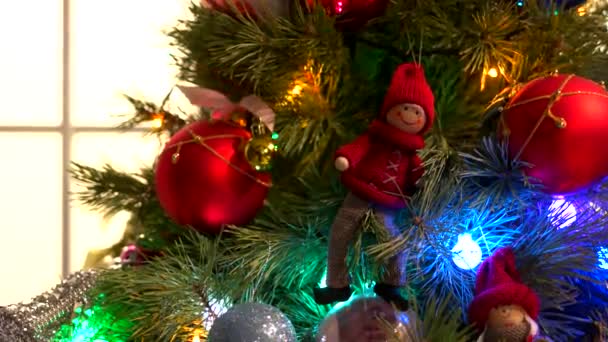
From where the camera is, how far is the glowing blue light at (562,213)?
0.55 m

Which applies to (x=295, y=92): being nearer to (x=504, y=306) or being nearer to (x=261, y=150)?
(x=261, y=150)

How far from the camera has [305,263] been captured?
0.59 m

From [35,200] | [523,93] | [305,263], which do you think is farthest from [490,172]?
[35,200]

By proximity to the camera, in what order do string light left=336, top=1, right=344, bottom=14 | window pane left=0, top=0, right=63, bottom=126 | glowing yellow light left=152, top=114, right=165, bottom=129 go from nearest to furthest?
string light left=336, top=1, right=344, bottom=14
glowing yellow light left=152, top=114, right=165, bottom=129
window pane left=0, top=0, right=63, bottom=126

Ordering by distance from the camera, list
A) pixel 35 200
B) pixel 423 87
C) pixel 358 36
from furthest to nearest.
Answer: pixel 35 200, pixel 358 36, pixel 423 87

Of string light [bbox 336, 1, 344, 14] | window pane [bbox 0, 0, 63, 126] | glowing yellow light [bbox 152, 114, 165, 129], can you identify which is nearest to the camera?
string light [bbox 336, 1, 344, 14]

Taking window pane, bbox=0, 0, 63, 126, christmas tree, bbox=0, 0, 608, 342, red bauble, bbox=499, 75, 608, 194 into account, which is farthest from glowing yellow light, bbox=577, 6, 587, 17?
window pane, bbox=0, 0, 63, 126

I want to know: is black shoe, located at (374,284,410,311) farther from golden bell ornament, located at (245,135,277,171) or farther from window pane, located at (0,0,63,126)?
Result: window pane, located at (0,0,63,126)

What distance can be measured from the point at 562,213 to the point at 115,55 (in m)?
0.84

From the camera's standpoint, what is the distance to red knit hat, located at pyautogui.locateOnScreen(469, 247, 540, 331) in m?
0.50

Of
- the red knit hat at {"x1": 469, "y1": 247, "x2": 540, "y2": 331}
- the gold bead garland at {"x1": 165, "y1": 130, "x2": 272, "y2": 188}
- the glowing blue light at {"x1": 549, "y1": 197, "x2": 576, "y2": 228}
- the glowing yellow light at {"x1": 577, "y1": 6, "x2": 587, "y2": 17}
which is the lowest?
the red knit hat at {"x1": 469, "y1": 247, "x2": 540, "y2": 331}

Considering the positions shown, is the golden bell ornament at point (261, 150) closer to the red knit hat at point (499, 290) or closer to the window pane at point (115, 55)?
the red knit hat at point (499, 290)

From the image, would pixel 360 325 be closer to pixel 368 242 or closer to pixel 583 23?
pixel 368 242

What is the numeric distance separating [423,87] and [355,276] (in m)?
0.16
